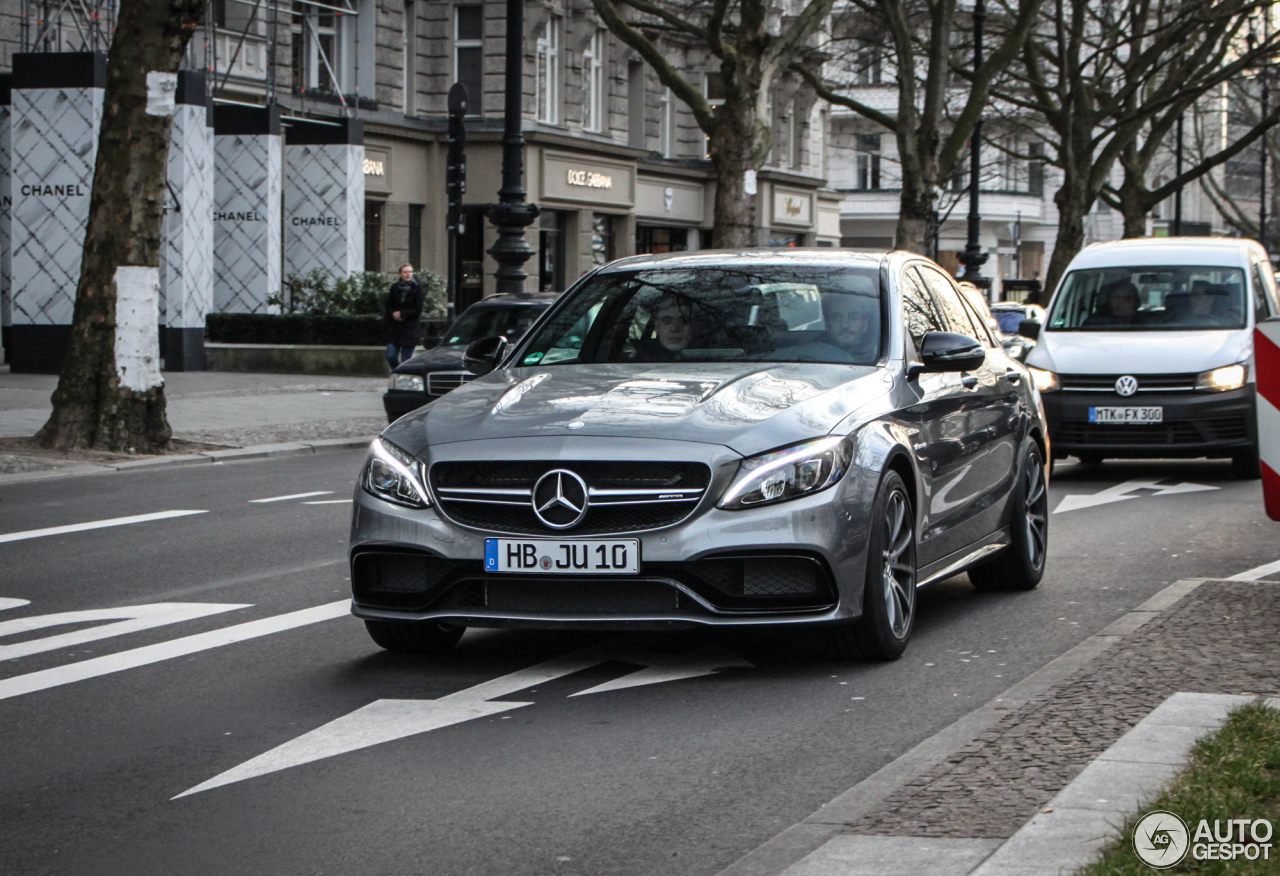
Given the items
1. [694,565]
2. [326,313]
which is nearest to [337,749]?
[694,565]

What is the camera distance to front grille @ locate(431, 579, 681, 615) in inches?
254

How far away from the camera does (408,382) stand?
60.9 ft

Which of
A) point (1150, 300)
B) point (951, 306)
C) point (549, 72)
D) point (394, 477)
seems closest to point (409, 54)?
point (549, 72)

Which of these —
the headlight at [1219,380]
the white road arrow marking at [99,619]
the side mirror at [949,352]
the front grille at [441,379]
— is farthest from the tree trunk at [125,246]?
the side mirror at [949,352]

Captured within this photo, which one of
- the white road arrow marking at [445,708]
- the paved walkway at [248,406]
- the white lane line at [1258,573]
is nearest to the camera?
the white road arrow marking at [445,708]

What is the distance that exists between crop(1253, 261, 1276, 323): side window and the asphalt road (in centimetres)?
605

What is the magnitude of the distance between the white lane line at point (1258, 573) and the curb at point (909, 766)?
1.83 meters

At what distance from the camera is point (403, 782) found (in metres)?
5.25

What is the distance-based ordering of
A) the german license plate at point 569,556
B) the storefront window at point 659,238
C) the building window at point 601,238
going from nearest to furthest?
1. the german license plate at point 569,556
2. the building window at point 601,238
3. the storefront window at point 659,238

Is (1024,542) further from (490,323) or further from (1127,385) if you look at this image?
(490,323)

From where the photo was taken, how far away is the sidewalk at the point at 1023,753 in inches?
166

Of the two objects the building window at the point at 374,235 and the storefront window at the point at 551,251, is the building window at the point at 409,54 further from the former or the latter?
the storefront window at the point at 551,251

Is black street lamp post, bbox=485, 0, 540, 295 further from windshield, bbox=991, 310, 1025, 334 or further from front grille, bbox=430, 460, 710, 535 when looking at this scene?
windshield, bbox=991, 310, 1025, 334

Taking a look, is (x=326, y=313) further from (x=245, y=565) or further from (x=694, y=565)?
(x=694, y=565)
